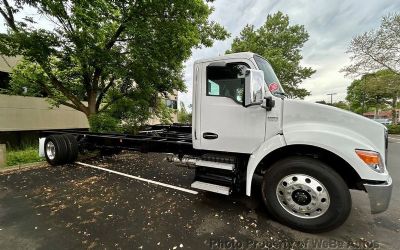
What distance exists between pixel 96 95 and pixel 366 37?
25.2 meters

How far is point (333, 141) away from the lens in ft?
9.51

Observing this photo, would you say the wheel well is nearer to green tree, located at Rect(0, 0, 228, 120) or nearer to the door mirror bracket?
the door mirror bracket

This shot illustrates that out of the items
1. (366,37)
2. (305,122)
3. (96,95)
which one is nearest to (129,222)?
(305,122)

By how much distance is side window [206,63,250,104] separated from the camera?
3.57 m

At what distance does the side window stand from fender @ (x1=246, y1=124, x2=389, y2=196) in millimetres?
871

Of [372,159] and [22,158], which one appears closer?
[372,159]

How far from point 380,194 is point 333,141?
0.83 meters

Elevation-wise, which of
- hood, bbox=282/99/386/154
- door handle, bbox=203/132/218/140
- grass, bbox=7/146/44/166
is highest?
hood, bbox=282/99/386/154

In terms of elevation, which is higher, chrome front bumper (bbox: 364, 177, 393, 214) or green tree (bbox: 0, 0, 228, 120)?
Result: green tree (bbox: 0, 0, 228, 120)

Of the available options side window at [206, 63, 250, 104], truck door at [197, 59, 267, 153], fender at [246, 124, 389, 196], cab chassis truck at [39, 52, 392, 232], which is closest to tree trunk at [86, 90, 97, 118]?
cab chassis truck at [39, 52, 392, 232]

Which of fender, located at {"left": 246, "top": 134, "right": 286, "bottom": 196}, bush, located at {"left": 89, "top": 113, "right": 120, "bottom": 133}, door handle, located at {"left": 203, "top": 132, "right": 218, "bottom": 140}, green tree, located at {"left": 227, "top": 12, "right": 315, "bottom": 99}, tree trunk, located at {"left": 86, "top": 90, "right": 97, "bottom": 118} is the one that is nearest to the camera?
fender, located at {"left": 246, "top": 134, "right": 286, "bottom": 196}

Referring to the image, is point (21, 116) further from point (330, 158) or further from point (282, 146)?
point (330, 158)

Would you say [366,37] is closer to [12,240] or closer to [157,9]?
[157,9]

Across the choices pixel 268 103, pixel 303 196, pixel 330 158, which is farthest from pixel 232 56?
pixel 303 196
